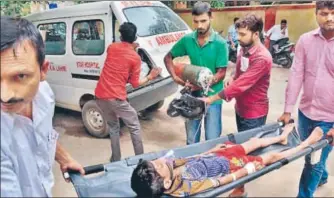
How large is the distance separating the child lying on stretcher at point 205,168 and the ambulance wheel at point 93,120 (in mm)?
1725

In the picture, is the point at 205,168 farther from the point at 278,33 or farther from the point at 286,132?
the point at 278,33

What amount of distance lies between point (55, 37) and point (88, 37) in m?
0.54

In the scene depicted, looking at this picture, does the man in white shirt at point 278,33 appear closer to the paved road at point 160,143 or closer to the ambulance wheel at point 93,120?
the paved road at point 160,143

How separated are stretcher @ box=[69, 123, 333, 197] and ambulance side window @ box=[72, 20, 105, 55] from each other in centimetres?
178

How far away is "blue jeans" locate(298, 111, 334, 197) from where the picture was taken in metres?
2.02

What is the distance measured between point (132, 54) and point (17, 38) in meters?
1.69

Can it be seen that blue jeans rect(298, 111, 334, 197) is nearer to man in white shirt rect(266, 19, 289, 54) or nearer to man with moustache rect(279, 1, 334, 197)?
man with moustache rect(279, 1, 334, 197)

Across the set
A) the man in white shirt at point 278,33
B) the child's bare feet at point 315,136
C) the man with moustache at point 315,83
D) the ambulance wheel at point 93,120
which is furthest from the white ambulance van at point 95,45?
the man in white shirt at point 278,33

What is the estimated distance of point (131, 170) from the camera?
5.57 feet

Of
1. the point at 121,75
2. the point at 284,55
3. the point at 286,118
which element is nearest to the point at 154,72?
the point at 121,75

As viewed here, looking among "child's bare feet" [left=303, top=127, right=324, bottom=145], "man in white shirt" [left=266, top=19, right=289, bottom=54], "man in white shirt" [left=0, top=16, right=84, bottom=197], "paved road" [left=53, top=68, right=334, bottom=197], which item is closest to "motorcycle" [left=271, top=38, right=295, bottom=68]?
"man in white shirt" [left=266, top=19, right=289, bottom=54]

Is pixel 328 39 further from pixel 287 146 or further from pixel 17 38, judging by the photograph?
pixel 17 38

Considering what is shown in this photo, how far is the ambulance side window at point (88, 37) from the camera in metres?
3.36

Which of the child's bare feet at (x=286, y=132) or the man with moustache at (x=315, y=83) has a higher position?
the man with moustache at (x=315, y=83)
